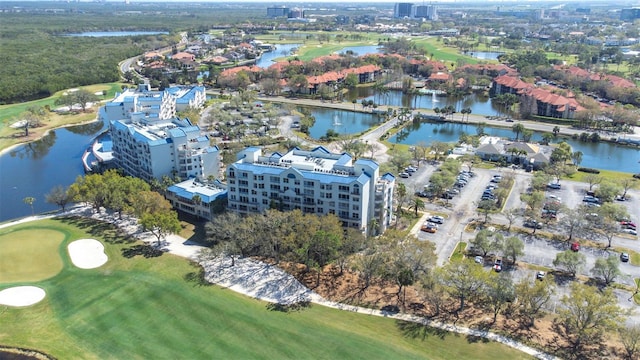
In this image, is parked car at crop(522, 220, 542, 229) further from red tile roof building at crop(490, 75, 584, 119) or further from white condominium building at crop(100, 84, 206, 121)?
red tile roof building at crop(490, 75, 584, 119)

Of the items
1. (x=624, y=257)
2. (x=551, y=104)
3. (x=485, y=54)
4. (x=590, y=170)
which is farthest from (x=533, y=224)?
(x=485, y=54)

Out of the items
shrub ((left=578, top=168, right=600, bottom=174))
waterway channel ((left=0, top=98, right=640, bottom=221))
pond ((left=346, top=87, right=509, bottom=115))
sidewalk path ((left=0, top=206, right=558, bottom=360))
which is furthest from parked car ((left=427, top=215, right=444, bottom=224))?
pond ((left=346, top=87, right=509, bottom=115))

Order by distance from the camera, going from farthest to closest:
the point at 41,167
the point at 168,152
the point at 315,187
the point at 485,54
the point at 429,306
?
1. the point at 485,54
2. the point at 41,167
3. the point at 168,152
4. the point at 315,187
5. the point at 429,306

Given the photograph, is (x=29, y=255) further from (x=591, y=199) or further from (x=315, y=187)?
(x=591, y=199)

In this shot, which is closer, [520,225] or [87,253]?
[87,253]

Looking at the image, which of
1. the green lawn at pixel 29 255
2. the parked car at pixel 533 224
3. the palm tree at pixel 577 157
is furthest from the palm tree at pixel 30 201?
the palm tree at pixel 577 157
